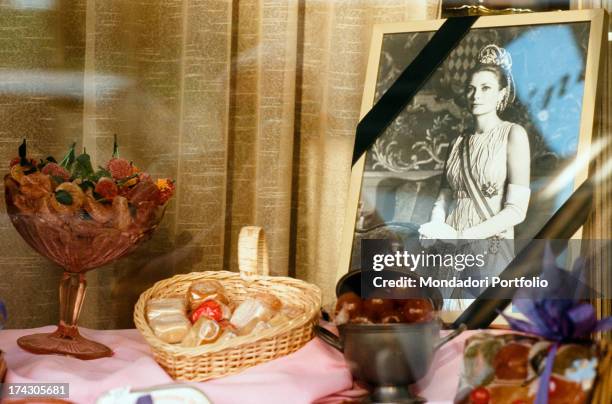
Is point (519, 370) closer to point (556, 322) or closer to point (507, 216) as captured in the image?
point (556, 322)

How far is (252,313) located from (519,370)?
33 centimetres

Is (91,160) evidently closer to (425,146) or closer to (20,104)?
(20,104)

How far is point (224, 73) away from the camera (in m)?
1.23

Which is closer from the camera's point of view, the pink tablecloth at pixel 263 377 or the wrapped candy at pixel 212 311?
the pink tablecloth at pixel 263 377

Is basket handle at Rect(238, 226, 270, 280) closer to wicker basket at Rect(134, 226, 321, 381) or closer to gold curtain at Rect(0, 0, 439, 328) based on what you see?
wicker basket at Rect(134, 226, 321, 381)

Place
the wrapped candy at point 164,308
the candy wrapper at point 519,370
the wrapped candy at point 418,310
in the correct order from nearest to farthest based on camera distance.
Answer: the candy wrapper at point 519,370
the wrapped candy at point 418,310
the wrapped candy at point 164,308

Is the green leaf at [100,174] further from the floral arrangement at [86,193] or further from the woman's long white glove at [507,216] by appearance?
the woman's long white glove at [507,216]

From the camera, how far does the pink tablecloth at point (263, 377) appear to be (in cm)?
87

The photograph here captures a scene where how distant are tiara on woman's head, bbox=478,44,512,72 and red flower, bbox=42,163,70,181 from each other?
521 millimetres

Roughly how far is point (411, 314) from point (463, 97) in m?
0.33

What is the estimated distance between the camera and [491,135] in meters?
1.06

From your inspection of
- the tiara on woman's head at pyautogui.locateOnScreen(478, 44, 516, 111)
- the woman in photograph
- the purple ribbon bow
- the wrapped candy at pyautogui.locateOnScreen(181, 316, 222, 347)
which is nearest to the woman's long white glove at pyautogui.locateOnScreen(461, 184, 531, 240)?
the woman in photograph

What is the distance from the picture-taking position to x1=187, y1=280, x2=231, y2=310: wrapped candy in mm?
1019

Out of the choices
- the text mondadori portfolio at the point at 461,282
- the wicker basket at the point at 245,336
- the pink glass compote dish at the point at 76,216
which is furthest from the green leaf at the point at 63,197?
the text mondadori portfolio at the point at 461,282
